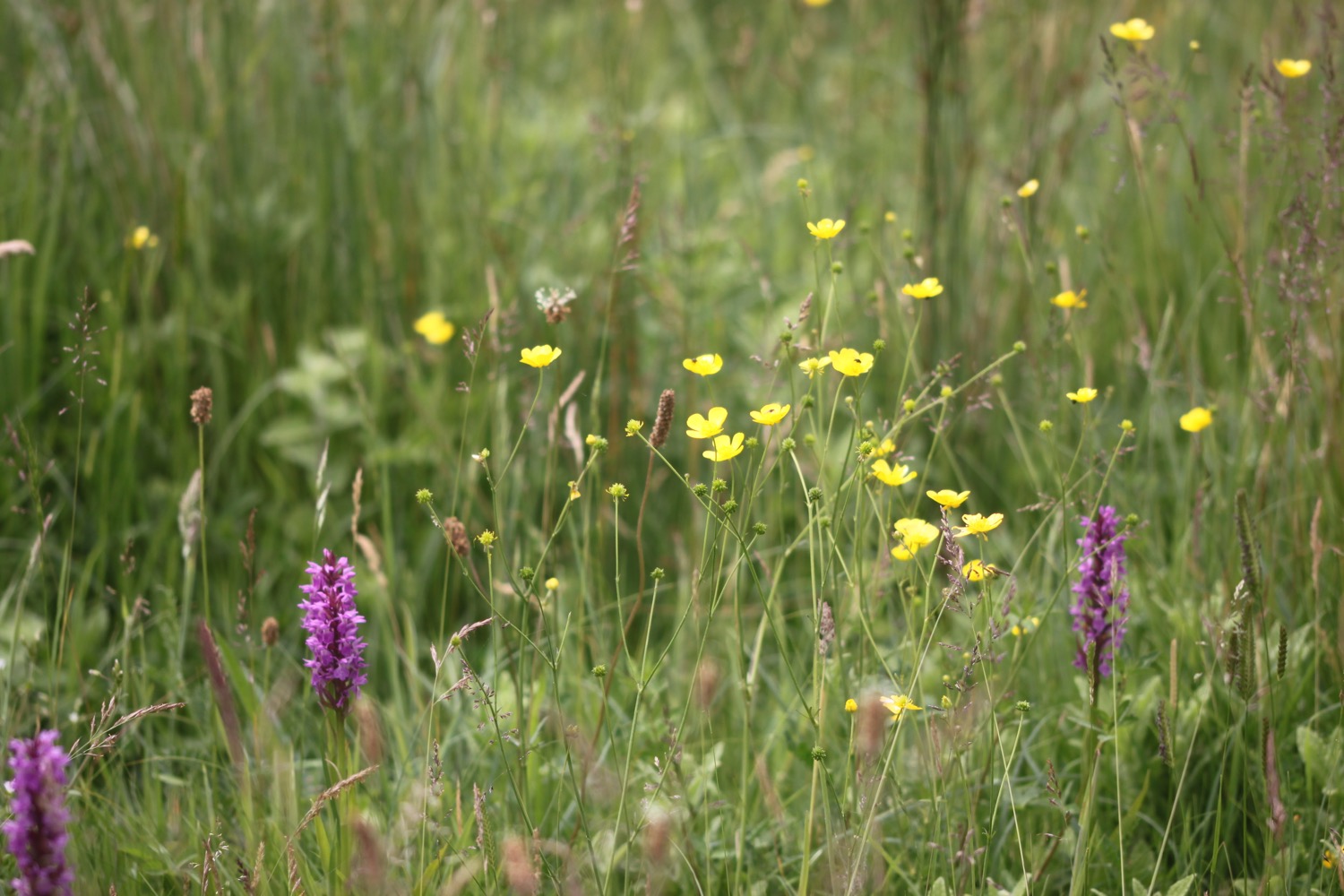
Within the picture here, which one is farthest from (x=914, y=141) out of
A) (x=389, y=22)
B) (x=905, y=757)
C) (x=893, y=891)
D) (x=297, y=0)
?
(x=893, y=891)

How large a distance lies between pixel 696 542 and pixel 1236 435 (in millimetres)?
1056

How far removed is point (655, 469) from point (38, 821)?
1539 mm

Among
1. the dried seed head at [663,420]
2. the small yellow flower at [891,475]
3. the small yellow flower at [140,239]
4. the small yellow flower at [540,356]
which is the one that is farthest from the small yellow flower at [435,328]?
the small yellow flower at [891,475]

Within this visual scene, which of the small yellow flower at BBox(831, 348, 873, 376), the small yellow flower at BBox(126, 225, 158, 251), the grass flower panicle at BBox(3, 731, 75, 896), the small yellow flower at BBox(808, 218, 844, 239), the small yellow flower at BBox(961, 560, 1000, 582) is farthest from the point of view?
the small yellow flower at BBox(126, 225, 158, 251)

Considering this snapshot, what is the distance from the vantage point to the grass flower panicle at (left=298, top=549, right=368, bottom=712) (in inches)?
50.5

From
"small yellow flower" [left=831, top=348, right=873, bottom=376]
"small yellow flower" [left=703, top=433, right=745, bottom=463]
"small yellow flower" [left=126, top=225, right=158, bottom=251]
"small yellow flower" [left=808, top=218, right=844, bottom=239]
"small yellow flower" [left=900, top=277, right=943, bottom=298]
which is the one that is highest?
"small yellow flower" [left=808, top=218, right=844, bottom=239]

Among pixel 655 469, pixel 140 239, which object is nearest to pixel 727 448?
pixel 655 469

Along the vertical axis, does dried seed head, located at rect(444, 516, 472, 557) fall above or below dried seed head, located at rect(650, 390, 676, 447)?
below

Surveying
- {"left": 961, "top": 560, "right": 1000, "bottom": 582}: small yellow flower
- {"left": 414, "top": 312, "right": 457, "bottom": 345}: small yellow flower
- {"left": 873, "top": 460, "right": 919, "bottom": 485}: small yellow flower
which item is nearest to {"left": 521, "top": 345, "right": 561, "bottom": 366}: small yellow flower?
{"left": 873, "top": 460, "right": 919, "bottom": 485}: small yellow flower

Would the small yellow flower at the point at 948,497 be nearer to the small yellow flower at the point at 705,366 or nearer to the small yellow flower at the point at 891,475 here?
the small yellow flower at the point at 891,475

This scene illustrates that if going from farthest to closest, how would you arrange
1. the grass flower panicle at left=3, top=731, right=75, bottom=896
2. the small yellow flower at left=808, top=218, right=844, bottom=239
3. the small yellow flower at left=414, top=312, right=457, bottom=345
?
the small yellow flower at left=414, top=312, right=457, bottom=345 → the small yellow flower at left=808, top=218, right=844, bottom=239 → the grass flower panicle at left=3, top=731, right=75, bottom=896

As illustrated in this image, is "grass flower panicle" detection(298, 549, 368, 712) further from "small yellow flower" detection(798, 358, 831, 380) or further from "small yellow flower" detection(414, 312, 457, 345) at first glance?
"small yellow flower" detection(414, 312, 457, 345)

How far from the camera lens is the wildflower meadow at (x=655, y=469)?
1.35 m

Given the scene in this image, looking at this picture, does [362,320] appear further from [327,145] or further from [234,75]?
[234,75]
